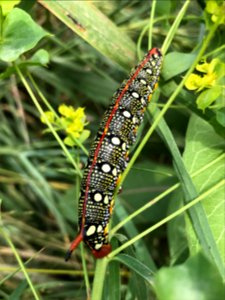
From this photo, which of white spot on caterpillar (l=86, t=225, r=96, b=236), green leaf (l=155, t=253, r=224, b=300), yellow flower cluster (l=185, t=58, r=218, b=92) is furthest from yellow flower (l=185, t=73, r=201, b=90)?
green leaf (l=155, t=253, r=224, b=300)

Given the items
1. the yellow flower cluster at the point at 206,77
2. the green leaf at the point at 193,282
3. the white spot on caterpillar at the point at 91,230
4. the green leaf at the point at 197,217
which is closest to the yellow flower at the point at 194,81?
the yellow flower cluster at the point at 206,77

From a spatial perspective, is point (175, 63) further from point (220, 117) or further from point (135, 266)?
point (135, 266)

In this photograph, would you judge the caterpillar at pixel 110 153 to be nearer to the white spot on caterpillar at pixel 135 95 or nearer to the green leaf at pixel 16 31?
the white spot on caterpillar at pixel 135 95

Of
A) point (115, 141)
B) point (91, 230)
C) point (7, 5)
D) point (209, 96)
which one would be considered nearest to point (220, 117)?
point (209, 96)

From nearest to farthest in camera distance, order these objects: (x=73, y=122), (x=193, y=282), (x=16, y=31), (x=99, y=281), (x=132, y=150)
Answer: (x=193, y=282) → (x=99, y=281) → (x=16, y=31) → (x=73, y=122) → (x=132, y=150)

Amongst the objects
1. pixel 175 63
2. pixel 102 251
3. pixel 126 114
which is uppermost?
pixel 175 63

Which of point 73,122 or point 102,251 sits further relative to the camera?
point 73,122
